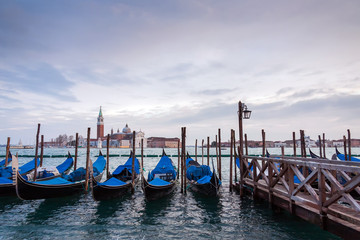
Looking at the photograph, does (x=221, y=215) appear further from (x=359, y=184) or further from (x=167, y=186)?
(x=359, y=184)

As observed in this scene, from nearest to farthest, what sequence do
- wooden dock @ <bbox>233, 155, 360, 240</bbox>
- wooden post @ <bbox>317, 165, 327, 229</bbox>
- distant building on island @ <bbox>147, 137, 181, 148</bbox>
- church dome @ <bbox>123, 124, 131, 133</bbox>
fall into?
wooden dock @ <bbox>233, 155, 360, 240</bbox> → wooden post @ <bbox>317, 165, 327, 229</bbox> → distant building on island @ <bbox>147, 137, 181, 148</bbox> → church dome @ <bbox>123, 124, 131, 133</bbox>

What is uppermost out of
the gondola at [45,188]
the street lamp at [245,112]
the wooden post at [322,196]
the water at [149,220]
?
the street lamp at [245,112]

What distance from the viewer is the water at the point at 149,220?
5078mm

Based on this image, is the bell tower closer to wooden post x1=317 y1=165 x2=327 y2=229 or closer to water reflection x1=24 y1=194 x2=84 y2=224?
water reflection x1=24 y1=194 x2=84 y2=224

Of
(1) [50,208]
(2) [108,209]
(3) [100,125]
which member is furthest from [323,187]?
(3) [100,125]

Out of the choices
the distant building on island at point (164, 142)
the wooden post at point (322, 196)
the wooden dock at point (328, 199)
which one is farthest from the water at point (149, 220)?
the distant building on island at point (164, 142)

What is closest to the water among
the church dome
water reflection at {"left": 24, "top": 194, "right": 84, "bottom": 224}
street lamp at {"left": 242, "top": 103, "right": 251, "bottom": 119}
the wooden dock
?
water reflection at {"left": 24, "top": 194, "right": 84, "bottom": 224}

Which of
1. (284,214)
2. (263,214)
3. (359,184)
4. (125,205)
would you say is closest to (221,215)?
(263,214)

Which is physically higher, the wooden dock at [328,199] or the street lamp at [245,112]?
the street lamp at [245,112]

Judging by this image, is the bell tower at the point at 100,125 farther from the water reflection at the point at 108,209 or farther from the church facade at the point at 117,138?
the water reflection at the point at 108,209

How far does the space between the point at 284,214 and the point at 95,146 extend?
3987 inches

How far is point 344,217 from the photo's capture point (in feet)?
12.4

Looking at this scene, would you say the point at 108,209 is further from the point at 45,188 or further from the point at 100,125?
the point at 100,125

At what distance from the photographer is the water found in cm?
508
